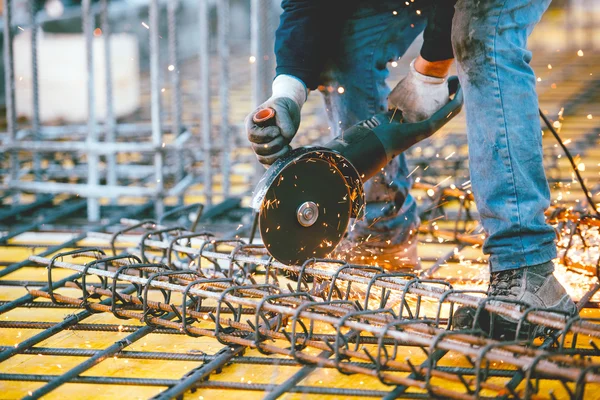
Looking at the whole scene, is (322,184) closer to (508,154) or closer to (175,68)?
(508,154)

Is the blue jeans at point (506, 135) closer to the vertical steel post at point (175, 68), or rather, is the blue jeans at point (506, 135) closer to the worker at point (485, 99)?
the worker at point (485, 99)

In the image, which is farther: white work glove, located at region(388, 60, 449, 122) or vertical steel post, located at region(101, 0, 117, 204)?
vertical steel post, located at region(101, 0, 117, 204)

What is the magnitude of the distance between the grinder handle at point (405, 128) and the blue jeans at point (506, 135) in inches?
13.1

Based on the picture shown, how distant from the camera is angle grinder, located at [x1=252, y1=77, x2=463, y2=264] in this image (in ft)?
6.50

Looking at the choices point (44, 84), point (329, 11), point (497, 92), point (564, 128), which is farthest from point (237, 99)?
point (497, 92)

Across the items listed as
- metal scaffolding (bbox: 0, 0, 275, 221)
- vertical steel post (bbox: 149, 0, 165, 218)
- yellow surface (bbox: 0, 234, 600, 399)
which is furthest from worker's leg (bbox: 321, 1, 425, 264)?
vertical steel post (bbox: 149, 0, 165, 218)

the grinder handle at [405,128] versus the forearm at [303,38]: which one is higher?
the forearm at [303,38]

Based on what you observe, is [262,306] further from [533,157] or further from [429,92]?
[429,92]

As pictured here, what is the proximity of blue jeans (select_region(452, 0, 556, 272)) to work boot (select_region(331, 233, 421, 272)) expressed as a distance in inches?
26.6

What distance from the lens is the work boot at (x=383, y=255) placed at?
2635 millimetres

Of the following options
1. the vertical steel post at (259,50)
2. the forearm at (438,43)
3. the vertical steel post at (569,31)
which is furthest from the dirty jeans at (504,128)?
the vertical steel post at (569,31)

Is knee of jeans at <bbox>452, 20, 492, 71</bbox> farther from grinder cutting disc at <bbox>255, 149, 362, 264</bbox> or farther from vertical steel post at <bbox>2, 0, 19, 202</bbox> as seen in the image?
vertical steel post at <bbox>2, 0, 19, 202</bbox>

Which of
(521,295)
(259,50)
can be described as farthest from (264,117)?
(259,50)

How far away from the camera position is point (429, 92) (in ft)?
7.70
